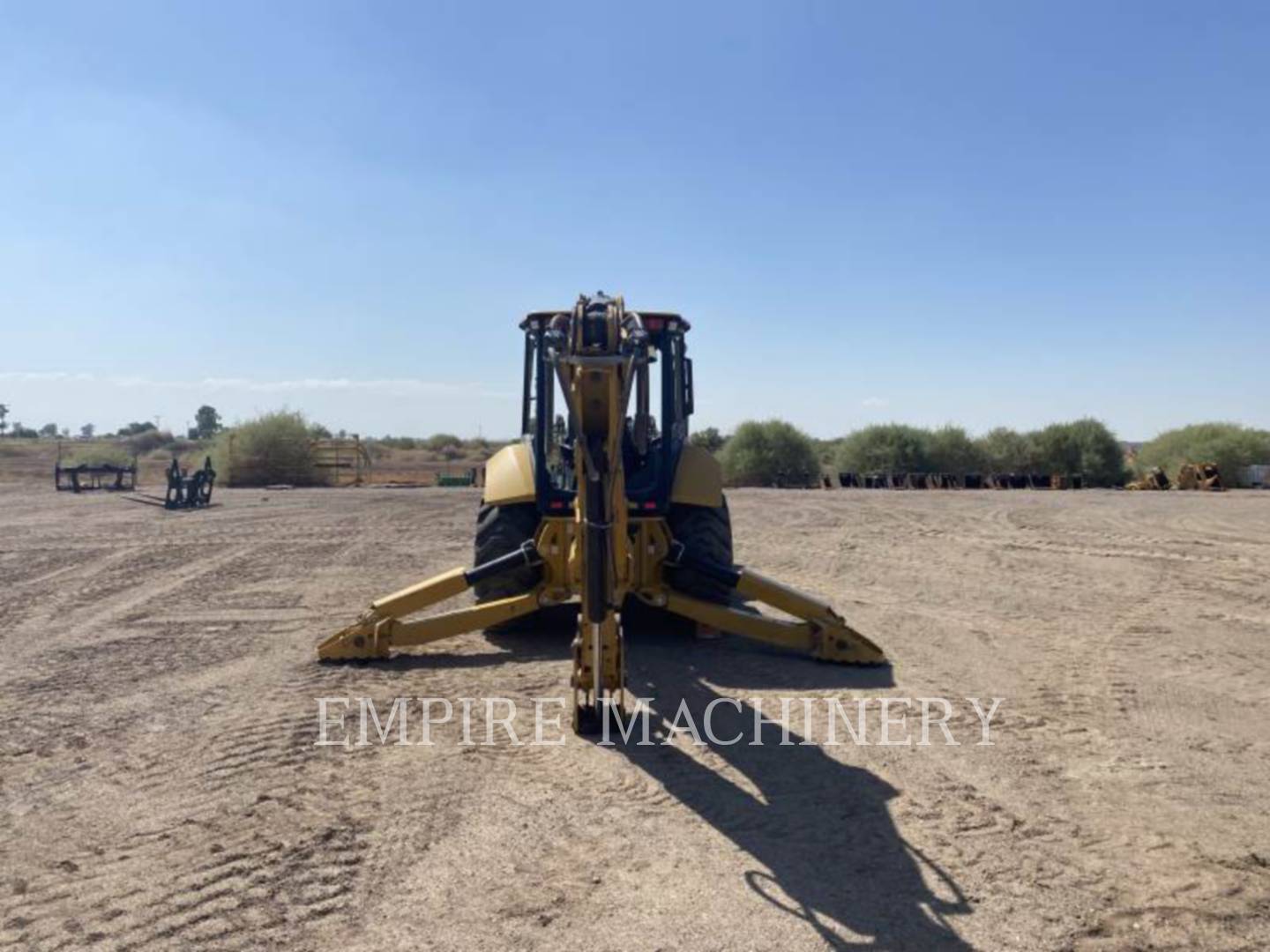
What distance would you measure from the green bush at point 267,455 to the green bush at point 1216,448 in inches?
1349

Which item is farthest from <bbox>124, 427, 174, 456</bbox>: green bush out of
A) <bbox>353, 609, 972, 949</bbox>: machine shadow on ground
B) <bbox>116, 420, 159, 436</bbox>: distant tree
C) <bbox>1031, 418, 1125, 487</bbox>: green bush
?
<bbox>353, 609, 972, 949</bbox>: machine shadow on ground

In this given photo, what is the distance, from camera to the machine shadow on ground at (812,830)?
3264mm

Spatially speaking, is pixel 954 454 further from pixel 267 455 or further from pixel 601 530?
pixel 601 530

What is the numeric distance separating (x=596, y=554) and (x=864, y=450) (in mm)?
40021

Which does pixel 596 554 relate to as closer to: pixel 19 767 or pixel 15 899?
pixel 15 899

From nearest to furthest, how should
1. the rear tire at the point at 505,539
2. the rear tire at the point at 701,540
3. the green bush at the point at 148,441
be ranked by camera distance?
the rear tire at the point at 701,540, the rear tire at the point at 505,539, the green bush at the point at 148,441

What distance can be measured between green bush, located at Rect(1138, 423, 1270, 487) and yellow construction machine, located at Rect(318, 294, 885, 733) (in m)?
36.0

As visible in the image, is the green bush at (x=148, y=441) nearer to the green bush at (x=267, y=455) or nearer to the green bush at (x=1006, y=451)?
the green bush at (x=267, y=455)

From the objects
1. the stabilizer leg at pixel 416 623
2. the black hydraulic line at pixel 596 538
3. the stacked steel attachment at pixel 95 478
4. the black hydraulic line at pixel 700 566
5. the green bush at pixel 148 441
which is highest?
the green bush at pixel 148 441

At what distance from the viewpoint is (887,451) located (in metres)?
42.2

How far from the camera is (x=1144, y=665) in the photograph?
672 centimetres

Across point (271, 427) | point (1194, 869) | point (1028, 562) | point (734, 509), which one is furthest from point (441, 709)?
point (271, 427)

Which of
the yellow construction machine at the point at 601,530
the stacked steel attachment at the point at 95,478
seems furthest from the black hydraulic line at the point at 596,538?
the stacked steel attachment at the point at 95,478

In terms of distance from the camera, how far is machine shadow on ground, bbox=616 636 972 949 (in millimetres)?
3264
